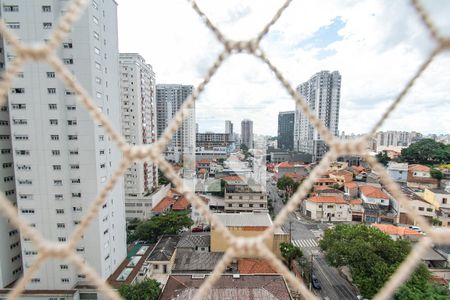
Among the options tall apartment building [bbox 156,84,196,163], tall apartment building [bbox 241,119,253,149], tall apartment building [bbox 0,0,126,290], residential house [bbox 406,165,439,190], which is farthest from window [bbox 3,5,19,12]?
tall apartment building [bbox 241,119,253,149]

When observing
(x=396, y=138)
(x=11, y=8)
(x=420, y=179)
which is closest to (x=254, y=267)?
(x=11, y=8)

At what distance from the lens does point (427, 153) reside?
52.0 ft

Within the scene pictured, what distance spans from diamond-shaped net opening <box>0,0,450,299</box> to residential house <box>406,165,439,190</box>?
13475 millimetres

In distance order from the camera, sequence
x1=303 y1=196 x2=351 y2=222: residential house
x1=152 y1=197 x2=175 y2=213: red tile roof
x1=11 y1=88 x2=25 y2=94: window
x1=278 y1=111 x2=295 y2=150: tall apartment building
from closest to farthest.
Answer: x1=11 y1=88 x2=25 y2=94: window
x1=303 y1=196 x2=351 y2=222: residential house
x1=152 y1=197 x2=175 y2=213: red tile roof
x1=278 y1=111 x2=295 y2=150: tall apartment building

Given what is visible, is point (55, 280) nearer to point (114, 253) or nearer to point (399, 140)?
point (114, 253)

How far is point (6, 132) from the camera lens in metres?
5.18

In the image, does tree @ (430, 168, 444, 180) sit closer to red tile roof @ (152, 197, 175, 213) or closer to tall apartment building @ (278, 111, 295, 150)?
red tile roof @ (152, 197, 175, 213)

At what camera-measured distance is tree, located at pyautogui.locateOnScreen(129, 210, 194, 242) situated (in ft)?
23.5

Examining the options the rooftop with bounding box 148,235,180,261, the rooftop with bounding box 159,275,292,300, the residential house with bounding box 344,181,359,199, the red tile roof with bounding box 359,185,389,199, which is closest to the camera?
the rooftop with bounding box 159,275,292,300

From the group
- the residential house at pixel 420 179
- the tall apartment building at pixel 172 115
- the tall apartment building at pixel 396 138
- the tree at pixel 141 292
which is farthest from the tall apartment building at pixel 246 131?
the tree at pixel 141 292

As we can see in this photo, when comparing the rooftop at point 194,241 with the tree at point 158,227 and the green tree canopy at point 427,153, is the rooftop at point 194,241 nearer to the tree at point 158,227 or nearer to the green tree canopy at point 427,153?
Result: the tree at point 158,227

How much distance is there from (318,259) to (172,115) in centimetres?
1522

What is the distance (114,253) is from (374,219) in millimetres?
9222

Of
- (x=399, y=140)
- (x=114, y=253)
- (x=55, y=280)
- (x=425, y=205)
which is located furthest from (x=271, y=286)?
(x=399, y=140)
